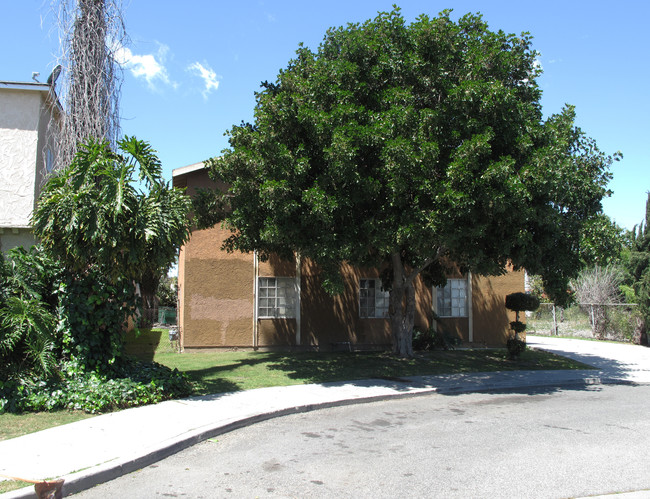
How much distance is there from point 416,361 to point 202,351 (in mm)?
6403

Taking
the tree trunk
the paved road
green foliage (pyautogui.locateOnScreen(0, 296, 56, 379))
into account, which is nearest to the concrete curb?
the paved road

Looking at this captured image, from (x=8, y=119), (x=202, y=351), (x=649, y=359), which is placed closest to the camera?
(x=8, y=119)

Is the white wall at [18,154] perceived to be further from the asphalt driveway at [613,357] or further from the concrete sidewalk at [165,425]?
the asphalt driveway at [613,357]

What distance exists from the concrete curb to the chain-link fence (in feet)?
41.6

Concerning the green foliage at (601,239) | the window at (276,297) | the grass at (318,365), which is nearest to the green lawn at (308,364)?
the grass at (318,365)

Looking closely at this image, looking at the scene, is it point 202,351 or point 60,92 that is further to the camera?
point 202,351

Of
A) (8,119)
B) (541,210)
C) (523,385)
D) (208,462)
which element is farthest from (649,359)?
(8,119)

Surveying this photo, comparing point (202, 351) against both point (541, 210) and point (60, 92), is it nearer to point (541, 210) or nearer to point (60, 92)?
point (60, 92)

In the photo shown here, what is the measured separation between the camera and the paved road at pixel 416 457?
16.8 feet

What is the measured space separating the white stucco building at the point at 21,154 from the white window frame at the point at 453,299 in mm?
13034

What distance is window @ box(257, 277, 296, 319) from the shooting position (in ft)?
53.9

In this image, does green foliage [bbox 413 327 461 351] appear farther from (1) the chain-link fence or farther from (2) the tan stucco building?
(1) the chain-link fence

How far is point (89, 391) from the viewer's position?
26.7 ft

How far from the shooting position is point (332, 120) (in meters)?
10.9
